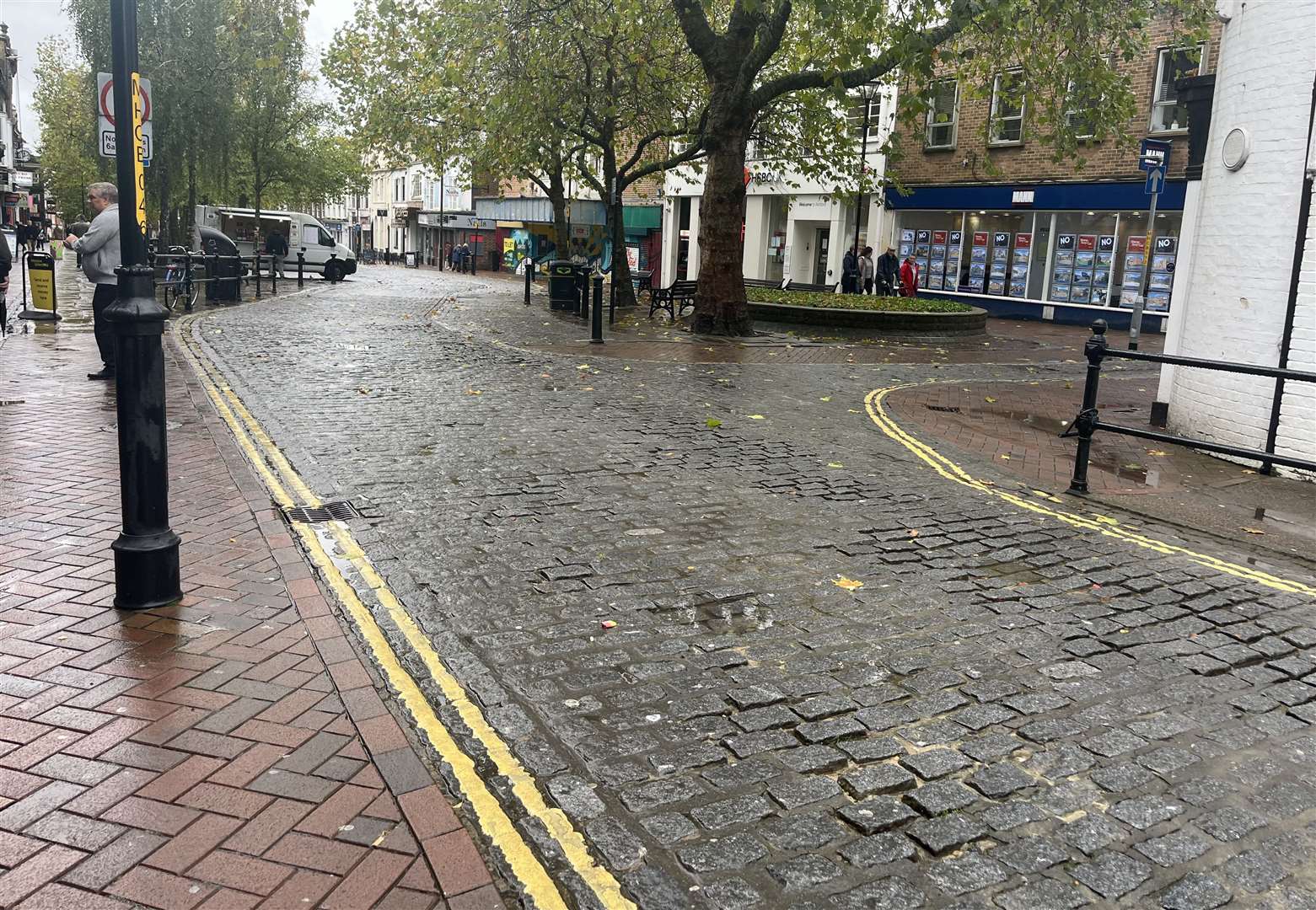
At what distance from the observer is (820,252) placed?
36500mm

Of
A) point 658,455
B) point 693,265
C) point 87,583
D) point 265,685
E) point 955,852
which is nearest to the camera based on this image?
point 955,852

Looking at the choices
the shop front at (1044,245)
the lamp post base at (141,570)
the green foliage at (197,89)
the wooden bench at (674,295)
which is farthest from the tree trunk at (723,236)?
the lamp post base at (141,570)

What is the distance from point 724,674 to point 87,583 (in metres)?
3.09

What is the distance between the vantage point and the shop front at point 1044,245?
81.3 feet

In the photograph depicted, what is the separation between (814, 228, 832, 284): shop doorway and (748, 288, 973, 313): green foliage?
13.0m

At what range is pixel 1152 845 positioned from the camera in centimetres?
314

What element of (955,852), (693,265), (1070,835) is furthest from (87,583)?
(693,265)

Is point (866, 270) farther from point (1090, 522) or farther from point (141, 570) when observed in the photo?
point (141, 570)

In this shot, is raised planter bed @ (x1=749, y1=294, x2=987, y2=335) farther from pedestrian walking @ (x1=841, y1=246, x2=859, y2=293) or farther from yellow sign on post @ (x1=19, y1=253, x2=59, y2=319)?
yellow sign on post @ (x1=19, y1=253, x2=59, y2=319)

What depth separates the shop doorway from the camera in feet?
118

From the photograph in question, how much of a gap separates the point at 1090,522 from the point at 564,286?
18927 millimetres

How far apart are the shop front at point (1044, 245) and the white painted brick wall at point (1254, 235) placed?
1457cm

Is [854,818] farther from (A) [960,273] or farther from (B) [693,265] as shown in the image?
(B) [693,265]

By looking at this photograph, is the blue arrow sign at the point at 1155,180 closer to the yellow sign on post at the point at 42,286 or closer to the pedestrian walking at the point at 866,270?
the pedestrian walking at the point at 866,270
